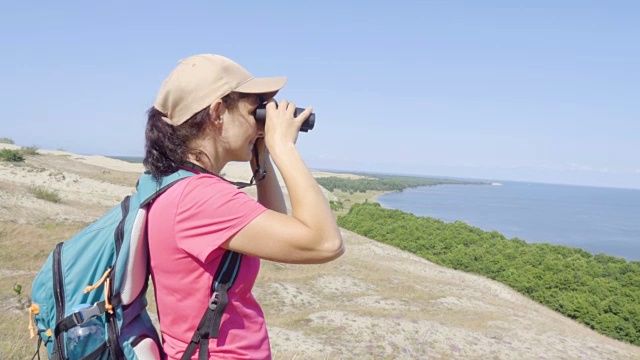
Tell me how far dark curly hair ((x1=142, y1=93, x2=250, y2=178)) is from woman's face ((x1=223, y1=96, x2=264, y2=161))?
2 cm

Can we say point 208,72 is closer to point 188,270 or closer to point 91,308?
point 188,270

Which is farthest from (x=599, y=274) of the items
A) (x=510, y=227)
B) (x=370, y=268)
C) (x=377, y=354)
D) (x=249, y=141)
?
(x=510, y=227)

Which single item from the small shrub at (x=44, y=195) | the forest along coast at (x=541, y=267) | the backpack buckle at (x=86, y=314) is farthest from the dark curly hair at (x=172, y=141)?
the forest along coast at (x=541, y=267)

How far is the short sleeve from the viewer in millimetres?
1707

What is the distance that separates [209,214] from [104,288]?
1.43 feet

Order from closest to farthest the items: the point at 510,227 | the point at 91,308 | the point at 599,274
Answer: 1. the point at 91,308
2. the point at 599,274
3. the point at 510,227

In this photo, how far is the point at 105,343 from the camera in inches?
70.8

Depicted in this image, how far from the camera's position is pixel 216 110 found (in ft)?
6.27

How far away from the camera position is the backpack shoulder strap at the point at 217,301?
71.0 inches

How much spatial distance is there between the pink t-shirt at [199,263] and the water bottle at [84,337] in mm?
242

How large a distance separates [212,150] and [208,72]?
29 cm

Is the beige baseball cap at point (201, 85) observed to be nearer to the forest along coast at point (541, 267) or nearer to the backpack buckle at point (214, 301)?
the backpack buckle at point (214, 301)

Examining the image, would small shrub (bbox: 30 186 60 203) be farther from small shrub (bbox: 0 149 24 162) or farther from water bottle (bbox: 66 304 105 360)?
water bottle (bbox: 66 304 105 360)

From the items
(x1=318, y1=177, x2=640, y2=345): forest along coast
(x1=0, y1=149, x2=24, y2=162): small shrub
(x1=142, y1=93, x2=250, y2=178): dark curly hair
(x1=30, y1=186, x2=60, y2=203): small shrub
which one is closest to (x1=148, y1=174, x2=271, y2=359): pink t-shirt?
(x1=142, y1=93, x2=250, y2=178): dark curly hair
